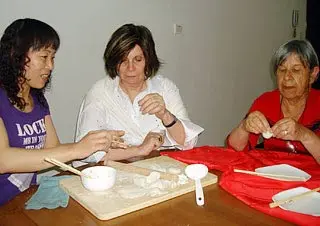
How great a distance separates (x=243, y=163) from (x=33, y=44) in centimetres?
104

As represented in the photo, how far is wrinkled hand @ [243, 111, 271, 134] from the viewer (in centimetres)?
161

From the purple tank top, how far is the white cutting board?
37cm

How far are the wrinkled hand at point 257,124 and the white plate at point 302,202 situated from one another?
411mm

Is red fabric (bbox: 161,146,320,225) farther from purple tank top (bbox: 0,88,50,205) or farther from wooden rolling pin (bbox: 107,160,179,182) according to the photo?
purple tank top (bbox: 0,88,50,205)

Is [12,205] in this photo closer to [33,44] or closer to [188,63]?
[33,44]

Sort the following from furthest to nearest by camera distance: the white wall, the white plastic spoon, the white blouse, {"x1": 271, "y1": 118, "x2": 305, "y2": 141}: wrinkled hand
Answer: the white wall → the white blouse → {"x1": 271, "y1": 118, "x2": 305, "y2": 141}: wrinkled hand → the white plastic spoon

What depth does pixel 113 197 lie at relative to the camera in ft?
3.89

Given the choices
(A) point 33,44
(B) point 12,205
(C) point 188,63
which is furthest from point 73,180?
(C) point 188,63

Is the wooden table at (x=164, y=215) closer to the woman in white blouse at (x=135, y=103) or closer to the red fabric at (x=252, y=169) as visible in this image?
the red fabric at (x=252, y=169)

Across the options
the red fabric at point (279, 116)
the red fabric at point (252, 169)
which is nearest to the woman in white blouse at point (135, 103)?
the red fabric at point (252, 169)

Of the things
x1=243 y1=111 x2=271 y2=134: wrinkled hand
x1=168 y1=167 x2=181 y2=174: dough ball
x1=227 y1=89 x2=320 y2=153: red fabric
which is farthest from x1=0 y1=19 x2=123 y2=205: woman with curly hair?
x1=227 y1=89 x2=320 y2=153: red fabric

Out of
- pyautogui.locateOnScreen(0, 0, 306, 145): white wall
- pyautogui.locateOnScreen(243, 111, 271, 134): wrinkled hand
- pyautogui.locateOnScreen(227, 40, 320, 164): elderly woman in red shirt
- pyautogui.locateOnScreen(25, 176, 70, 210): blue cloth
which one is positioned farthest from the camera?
pyautogui.locateOnScreen(0, 0, 306, 145): white wall

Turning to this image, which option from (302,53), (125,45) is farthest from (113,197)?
(302,53)

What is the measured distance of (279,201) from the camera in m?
1.15
